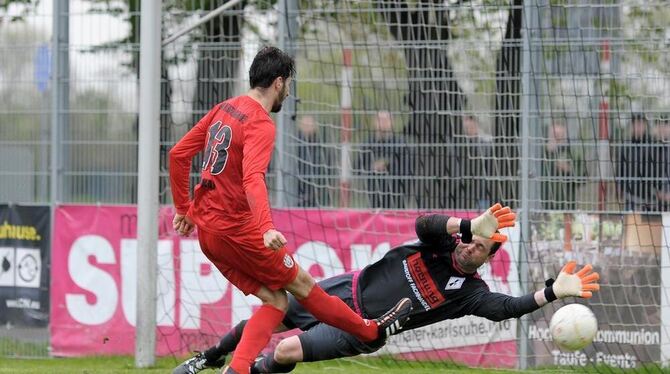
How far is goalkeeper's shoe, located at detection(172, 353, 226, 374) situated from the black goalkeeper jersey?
1038 millimetres

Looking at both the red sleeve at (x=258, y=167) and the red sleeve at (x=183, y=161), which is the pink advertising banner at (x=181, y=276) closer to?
the red sleeve at (x=183, y=161)

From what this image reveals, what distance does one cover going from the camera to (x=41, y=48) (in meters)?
12.1

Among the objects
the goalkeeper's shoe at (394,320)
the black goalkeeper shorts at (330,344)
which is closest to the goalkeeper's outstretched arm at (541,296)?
the goalkeeper's shoe at (394,320)

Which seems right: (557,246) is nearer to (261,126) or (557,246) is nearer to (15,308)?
(261,126)

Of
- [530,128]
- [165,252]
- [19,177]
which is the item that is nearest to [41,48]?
[19,177]

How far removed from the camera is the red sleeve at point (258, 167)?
6.55 meters

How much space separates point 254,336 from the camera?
7.27 metres

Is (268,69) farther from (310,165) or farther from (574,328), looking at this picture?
(310,165)

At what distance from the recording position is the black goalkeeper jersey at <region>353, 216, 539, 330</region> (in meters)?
7.95

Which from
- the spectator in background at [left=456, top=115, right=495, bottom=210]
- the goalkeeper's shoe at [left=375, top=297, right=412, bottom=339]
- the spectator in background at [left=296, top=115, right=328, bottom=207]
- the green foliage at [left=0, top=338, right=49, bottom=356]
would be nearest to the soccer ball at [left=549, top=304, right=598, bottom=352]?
the goalkeeper's shoe at [left=375, top=297, right=412, bottom=339]

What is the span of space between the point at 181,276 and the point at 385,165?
2189 mm

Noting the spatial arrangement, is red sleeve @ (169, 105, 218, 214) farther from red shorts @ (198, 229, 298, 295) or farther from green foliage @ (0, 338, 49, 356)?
green foliage @ (0, 338, 49, 356)

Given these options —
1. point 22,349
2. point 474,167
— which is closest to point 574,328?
point 474,167

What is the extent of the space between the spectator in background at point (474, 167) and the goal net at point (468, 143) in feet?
0.05
